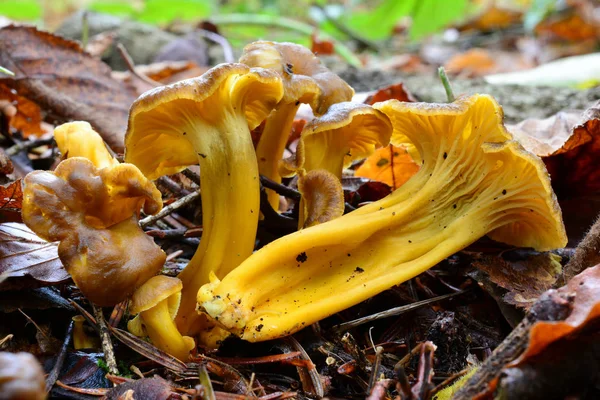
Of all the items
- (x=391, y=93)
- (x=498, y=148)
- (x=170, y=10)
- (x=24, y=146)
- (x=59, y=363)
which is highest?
(x=170, y=10)

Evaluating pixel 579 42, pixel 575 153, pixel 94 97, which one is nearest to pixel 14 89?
pixel 94 97

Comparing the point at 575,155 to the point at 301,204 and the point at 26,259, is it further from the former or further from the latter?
the point at 26,259

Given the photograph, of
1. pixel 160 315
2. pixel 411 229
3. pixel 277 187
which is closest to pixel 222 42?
pixel 277 187

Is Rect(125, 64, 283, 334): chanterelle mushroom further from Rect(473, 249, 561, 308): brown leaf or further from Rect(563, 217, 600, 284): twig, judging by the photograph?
Rect(563, 217, 600, 284): twig

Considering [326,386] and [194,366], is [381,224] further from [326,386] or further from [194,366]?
[194,366]

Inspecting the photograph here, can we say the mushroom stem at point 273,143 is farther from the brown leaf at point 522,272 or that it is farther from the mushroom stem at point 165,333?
the brown leaf at point 522,272

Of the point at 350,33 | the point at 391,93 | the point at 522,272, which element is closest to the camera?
the point at 522,272

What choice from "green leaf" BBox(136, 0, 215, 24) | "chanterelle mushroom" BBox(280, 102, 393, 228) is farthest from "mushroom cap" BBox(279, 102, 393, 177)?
"green leaf" BBox(136, 0, 215, 24)
